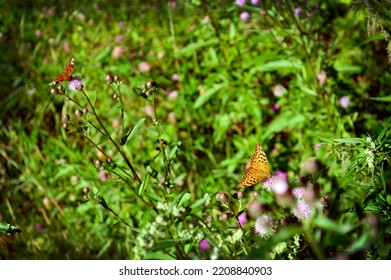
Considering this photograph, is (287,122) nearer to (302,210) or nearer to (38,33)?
(302,210)

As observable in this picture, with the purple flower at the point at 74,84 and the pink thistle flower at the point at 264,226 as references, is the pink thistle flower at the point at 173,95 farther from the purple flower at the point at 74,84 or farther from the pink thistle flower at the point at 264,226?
the pink thistle flower at the point at 264,226

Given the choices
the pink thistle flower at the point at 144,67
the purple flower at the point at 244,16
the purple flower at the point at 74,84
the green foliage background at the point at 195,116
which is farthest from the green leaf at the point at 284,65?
the purple flower at the point at 74,84

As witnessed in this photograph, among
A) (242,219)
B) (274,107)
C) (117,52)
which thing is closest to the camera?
(242,219)

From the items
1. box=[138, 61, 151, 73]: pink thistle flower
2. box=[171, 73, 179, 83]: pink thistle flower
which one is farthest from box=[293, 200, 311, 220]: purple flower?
box=[138, 61, 151, 73]: pink thistle flower

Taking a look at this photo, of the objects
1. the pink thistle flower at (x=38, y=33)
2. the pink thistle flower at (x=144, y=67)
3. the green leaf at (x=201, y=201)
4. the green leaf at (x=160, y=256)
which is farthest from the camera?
the pink thistle flower at (x=38, y=33)

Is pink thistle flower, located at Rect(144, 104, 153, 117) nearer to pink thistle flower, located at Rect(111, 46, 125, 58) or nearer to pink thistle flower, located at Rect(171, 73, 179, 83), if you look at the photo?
pink thistle flower, located at Rect(171, 73, 179, 83)

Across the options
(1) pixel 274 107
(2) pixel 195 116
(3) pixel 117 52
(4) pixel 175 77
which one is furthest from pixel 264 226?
(3) pixel 117 52
